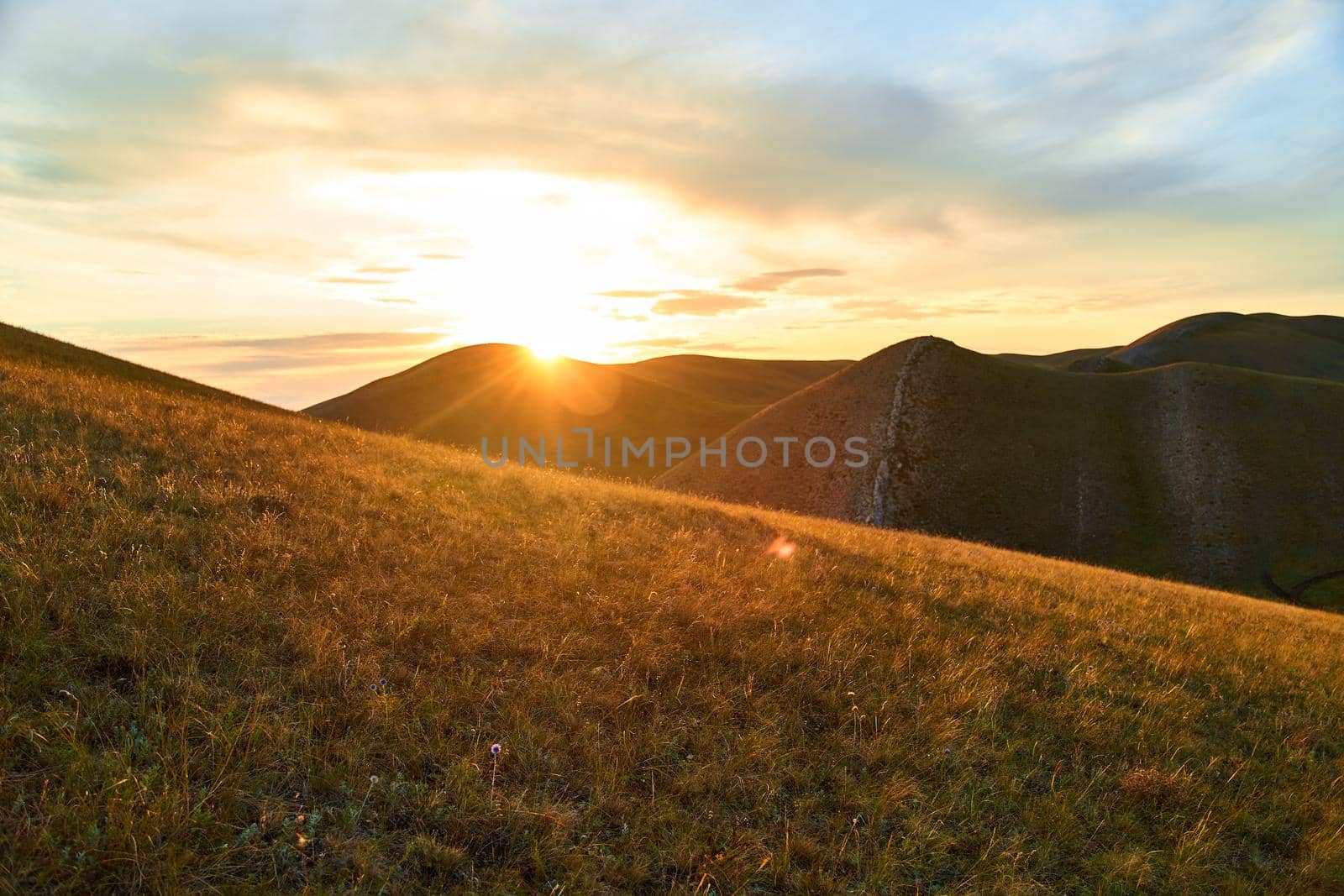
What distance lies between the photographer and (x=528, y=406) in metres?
127

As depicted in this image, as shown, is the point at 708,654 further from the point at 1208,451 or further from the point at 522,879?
the point at 1208,451

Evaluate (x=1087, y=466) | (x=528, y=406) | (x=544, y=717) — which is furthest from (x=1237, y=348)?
(x=544, y=717)

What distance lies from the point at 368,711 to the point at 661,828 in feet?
7.37

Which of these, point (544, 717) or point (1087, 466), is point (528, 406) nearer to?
point (1087, 466)

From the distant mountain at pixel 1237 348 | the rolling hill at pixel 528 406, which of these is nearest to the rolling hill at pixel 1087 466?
the rolling hill at pixel 528 406

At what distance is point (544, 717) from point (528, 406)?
124873mm

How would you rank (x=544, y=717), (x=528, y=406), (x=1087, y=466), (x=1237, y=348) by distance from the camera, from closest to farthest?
(x=544, y=717), (x=1087, y=466), (x=528, y=406), (x=1237, y=348)

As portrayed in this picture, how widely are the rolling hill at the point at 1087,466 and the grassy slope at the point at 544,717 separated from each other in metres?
47.6

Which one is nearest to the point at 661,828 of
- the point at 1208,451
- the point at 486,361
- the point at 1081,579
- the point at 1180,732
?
the point at 1180,732

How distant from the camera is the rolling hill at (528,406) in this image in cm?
11488

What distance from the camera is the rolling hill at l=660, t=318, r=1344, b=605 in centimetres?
5359

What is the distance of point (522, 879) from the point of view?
3.80 meters

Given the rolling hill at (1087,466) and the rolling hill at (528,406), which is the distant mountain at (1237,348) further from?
the rolling hill at (528,406)

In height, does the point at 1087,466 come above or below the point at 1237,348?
below
